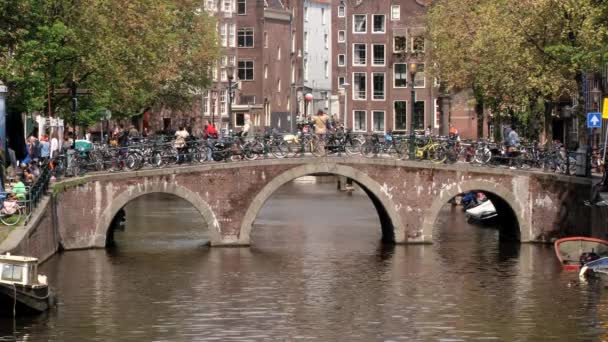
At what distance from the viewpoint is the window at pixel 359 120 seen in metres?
140

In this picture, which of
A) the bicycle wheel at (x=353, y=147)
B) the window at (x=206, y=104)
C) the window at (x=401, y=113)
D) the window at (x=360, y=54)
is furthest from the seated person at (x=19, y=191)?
the window at (x=360, y=54)

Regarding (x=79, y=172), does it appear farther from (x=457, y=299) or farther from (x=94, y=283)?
(x=457, y=299)

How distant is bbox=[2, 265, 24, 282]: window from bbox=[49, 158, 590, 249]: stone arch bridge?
742 inches

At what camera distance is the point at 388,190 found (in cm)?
6456

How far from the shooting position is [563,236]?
64188 mm

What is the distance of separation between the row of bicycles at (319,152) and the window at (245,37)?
7646 centimetres

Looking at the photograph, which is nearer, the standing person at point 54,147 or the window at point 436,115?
the standing person at point 54,147

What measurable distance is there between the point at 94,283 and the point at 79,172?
33.5 ft

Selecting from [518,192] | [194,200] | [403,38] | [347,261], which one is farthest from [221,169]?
[403,38]

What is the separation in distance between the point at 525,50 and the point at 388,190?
11934mm

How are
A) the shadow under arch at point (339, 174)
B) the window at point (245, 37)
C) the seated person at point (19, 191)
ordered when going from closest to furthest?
the seated person at point (19, 191) < the shadow under arch at point (339, 174) < the window at point (245, 37)

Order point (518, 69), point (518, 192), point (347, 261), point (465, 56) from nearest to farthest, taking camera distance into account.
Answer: point (347, 261) < point (518, 192) < point (518, 69) < point (465, 56)

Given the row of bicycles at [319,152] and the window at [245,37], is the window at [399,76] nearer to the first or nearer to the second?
the window at [245,37]

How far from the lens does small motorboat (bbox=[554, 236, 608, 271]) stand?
185 ft
